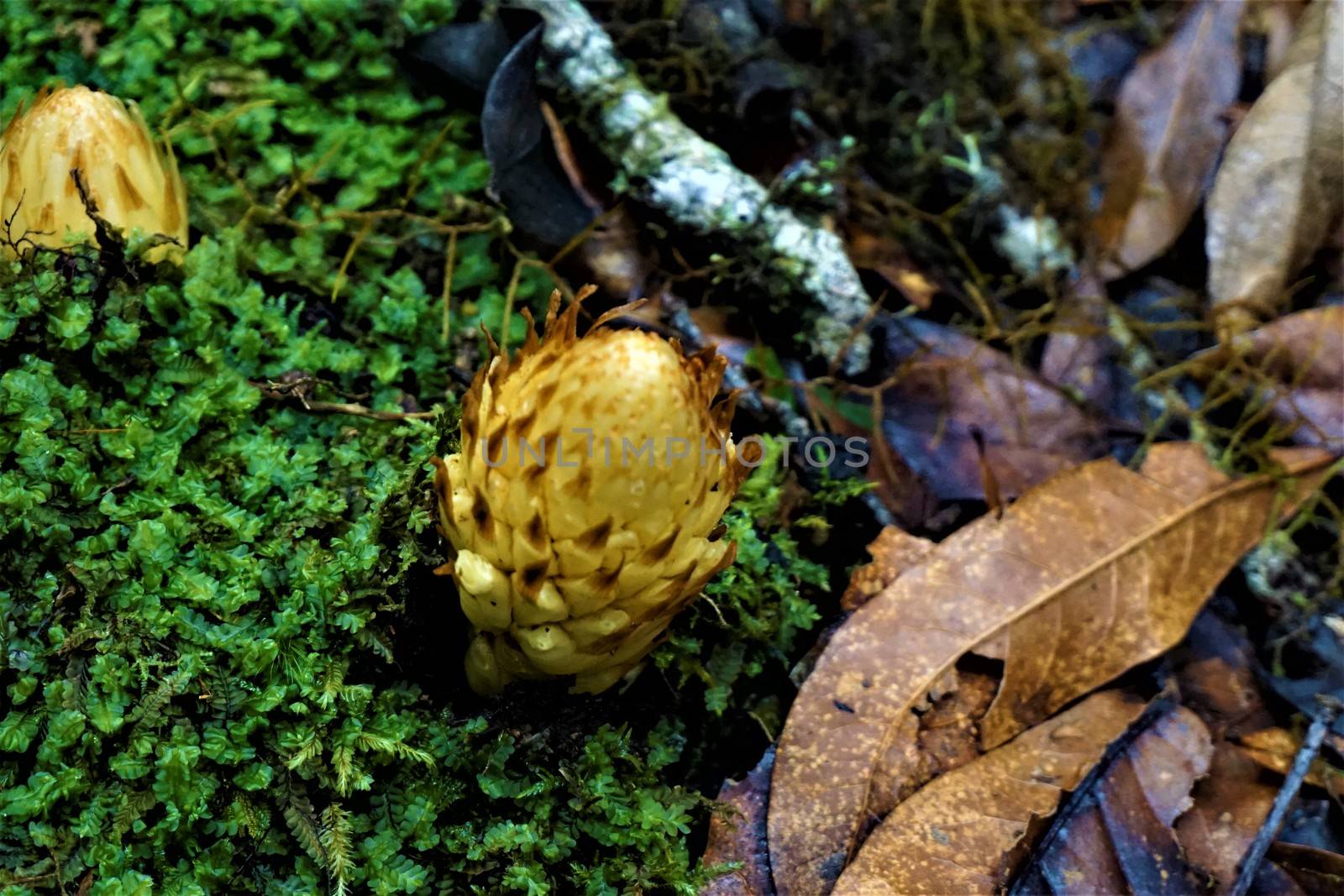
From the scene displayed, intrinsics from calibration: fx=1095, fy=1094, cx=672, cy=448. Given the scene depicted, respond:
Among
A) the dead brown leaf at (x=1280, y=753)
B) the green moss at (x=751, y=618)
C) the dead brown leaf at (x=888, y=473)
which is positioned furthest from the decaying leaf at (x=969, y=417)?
the dead brown leaf at (x=1280, y=753)

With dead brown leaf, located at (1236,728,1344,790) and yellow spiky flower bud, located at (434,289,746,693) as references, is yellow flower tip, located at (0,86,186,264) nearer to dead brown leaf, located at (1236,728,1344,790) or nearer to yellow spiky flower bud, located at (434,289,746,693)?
yellow spiky flower bud, located at (434,289,746,693)

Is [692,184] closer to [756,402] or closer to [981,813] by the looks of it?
[756,402]

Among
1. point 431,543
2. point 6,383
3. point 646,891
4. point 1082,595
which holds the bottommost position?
point 646,891

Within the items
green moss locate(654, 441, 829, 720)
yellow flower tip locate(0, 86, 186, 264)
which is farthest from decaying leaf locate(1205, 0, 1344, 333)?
yellow flower tip locate(0, 86, 186, 264)

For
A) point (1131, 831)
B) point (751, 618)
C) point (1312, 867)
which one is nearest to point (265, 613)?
point (751, 618)

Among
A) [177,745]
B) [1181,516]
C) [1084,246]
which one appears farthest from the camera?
[1084,246]

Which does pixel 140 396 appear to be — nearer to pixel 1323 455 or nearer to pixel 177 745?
pixel 177 745

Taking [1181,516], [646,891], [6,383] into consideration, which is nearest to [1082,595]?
[1181,516]
